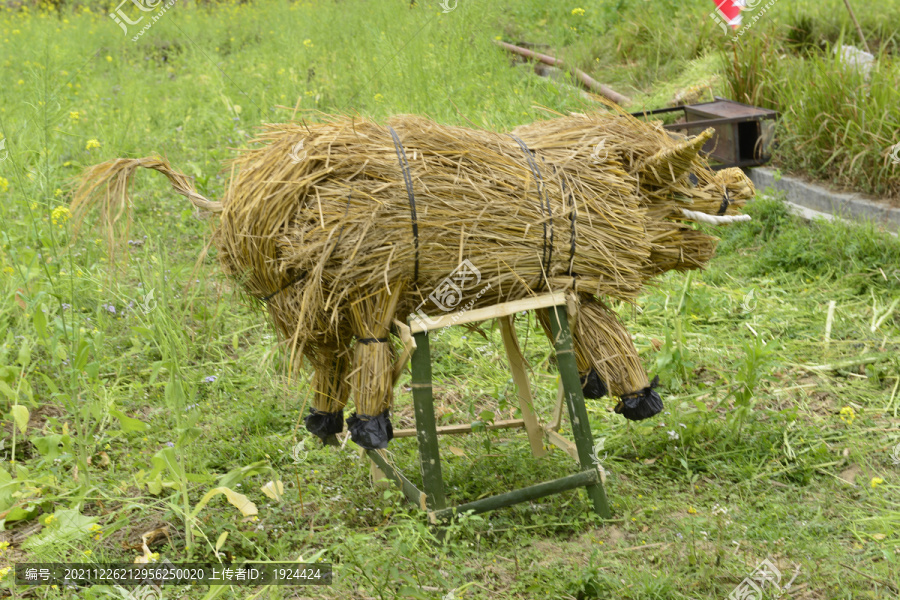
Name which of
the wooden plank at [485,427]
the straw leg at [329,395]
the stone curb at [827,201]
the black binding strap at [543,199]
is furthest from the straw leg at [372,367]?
the stone curb at [827,201]

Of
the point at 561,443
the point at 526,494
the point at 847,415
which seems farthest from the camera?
the point at 847,415

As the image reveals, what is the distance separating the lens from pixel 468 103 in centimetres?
541

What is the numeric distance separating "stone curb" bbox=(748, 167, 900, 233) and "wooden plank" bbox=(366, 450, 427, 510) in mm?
3342

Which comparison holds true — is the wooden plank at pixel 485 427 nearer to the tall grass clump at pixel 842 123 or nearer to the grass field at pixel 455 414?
the grass field at pixel 455 414

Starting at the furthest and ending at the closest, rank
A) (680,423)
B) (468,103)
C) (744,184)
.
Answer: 1. (468,103)
2. (680,423)
3. (744,184)

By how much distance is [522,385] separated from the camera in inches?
114

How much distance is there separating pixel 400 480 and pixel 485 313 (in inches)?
26.4

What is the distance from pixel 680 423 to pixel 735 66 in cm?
377

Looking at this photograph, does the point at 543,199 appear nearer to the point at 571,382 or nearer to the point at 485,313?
the point at 485,313

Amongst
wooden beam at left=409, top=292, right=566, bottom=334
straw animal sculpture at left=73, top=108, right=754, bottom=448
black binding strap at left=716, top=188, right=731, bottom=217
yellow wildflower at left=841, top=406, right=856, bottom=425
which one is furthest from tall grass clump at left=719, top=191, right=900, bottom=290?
wooden beam at left=409, top=292, right=566, bottom=334

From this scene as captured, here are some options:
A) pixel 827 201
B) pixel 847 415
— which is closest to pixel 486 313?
pixel 847 415

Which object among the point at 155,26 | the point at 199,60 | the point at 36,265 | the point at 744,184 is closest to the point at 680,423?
the point at 744,184

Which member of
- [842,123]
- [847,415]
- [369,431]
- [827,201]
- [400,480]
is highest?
[842,123]

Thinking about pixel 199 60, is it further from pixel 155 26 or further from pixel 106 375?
pixel 106 375
